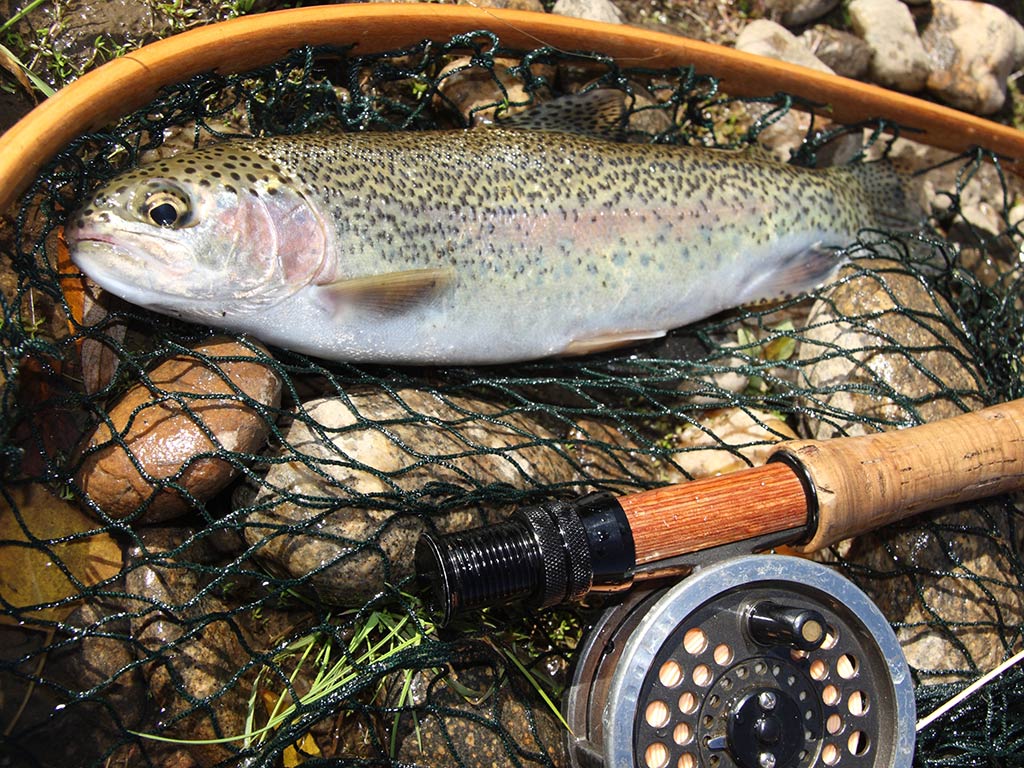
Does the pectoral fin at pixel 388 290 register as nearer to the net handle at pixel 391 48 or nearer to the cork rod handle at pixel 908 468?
the net handle at pixel 391 48

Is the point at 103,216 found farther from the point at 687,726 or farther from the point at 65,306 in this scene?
the point at 687,726

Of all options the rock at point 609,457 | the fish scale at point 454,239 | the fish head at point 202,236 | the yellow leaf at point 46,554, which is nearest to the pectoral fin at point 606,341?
the fish scale at point 454,239

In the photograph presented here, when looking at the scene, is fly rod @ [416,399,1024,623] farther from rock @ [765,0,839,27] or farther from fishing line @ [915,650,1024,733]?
rock @ [765,0,839,27]

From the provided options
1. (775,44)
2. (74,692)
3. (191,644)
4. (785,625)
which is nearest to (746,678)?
(785,625)

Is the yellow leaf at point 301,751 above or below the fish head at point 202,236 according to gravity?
below

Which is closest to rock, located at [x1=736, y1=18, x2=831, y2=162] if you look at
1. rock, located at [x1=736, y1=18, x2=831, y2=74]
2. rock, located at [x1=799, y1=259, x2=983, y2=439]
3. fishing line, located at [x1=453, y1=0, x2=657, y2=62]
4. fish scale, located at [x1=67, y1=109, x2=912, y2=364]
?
rock, located at [x1=736, y1=18, x2=831, y2=74]

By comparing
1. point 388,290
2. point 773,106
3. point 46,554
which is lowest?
point 46,554

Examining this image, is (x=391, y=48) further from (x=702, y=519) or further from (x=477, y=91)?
(x=702, y=519)
